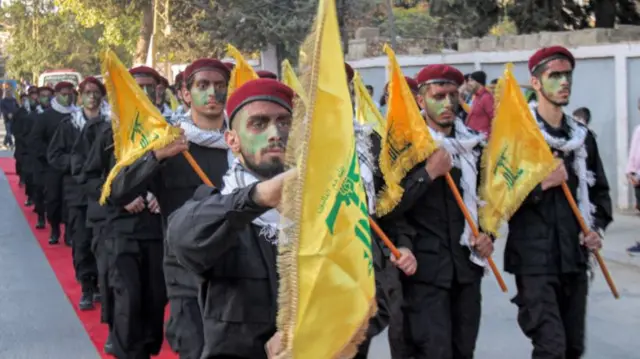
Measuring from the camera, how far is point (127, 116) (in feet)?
21.4

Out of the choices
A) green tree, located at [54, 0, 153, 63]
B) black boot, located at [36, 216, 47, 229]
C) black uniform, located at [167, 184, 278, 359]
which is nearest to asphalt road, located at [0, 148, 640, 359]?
black boot, located at [36, 216, 47, 229]

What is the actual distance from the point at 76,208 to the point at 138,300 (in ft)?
13.1

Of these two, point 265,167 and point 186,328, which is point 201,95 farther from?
point 265,167

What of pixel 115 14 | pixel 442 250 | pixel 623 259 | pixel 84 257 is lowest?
pixel 623 259

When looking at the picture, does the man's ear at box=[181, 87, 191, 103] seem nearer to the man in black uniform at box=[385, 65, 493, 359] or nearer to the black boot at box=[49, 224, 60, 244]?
the man in black uniform at box=[385, 65, 493, 359]

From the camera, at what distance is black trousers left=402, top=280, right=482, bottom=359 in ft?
18.8

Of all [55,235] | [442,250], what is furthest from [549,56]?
[55,235]

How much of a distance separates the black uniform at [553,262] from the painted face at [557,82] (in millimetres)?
182

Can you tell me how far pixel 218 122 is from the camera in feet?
19.4

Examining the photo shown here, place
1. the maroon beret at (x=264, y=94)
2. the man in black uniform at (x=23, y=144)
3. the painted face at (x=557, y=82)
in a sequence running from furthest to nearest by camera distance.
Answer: the man in black uniform at (x=23, y=144) → the painted face at (x=557, y=82) → the maroon beret at (x=264, y=94)

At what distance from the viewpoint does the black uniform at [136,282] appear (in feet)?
21.9

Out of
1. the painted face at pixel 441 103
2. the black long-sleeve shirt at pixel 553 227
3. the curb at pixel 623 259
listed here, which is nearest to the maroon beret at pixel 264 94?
the painted face at pixel 441 103

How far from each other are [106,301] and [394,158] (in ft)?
7.67

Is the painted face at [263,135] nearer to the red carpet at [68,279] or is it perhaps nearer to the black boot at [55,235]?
the red carpet at [68,279]
